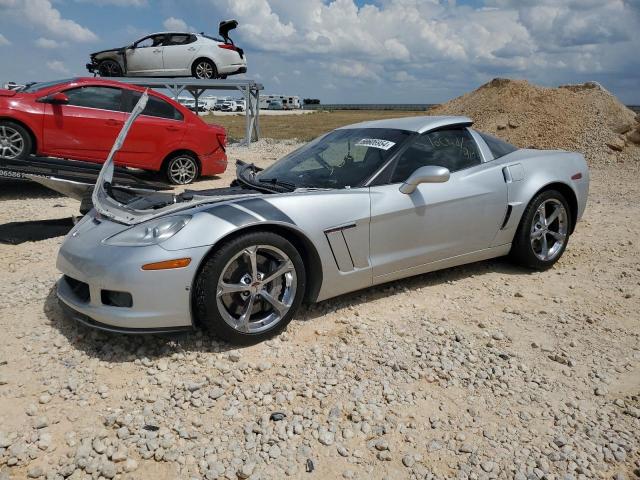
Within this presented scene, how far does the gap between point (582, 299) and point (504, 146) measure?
1.47m

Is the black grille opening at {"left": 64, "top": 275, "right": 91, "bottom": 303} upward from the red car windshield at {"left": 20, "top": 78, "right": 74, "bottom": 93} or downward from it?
downward

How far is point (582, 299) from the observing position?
13.7 ft

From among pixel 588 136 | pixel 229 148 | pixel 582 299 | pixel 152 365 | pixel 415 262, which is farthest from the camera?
pixel 229 148

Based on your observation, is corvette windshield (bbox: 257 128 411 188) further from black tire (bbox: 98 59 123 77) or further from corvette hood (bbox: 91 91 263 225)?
black tire (bbox: 98 59 123 77)

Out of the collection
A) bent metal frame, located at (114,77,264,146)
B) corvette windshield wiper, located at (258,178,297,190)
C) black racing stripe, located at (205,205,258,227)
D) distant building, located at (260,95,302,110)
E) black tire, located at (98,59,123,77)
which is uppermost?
distant building, located at (260,95,302,110)

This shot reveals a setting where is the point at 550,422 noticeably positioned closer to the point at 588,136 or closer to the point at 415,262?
the point at 415,262

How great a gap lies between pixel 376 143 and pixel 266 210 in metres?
1.27

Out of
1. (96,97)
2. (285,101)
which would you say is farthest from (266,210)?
(285,101)

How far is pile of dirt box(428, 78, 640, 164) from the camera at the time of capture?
13695 millimetres

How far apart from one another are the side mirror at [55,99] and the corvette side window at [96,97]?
0.15 meters

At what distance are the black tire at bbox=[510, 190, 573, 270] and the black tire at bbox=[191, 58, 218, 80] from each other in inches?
478

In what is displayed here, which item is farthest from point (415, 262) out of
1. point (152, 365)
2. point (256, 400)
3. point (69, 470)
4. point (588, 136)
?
point (588, 136)

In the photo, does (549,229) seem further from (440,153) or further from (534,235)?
(440,153)

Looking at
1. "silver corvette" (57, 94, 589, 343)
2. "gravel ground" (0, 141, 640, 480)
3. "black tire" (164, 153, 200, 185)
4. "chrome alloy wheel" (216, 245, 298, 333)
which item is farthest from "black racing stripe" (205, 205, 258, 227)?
"black tire" (164, 153, 200, 185)
